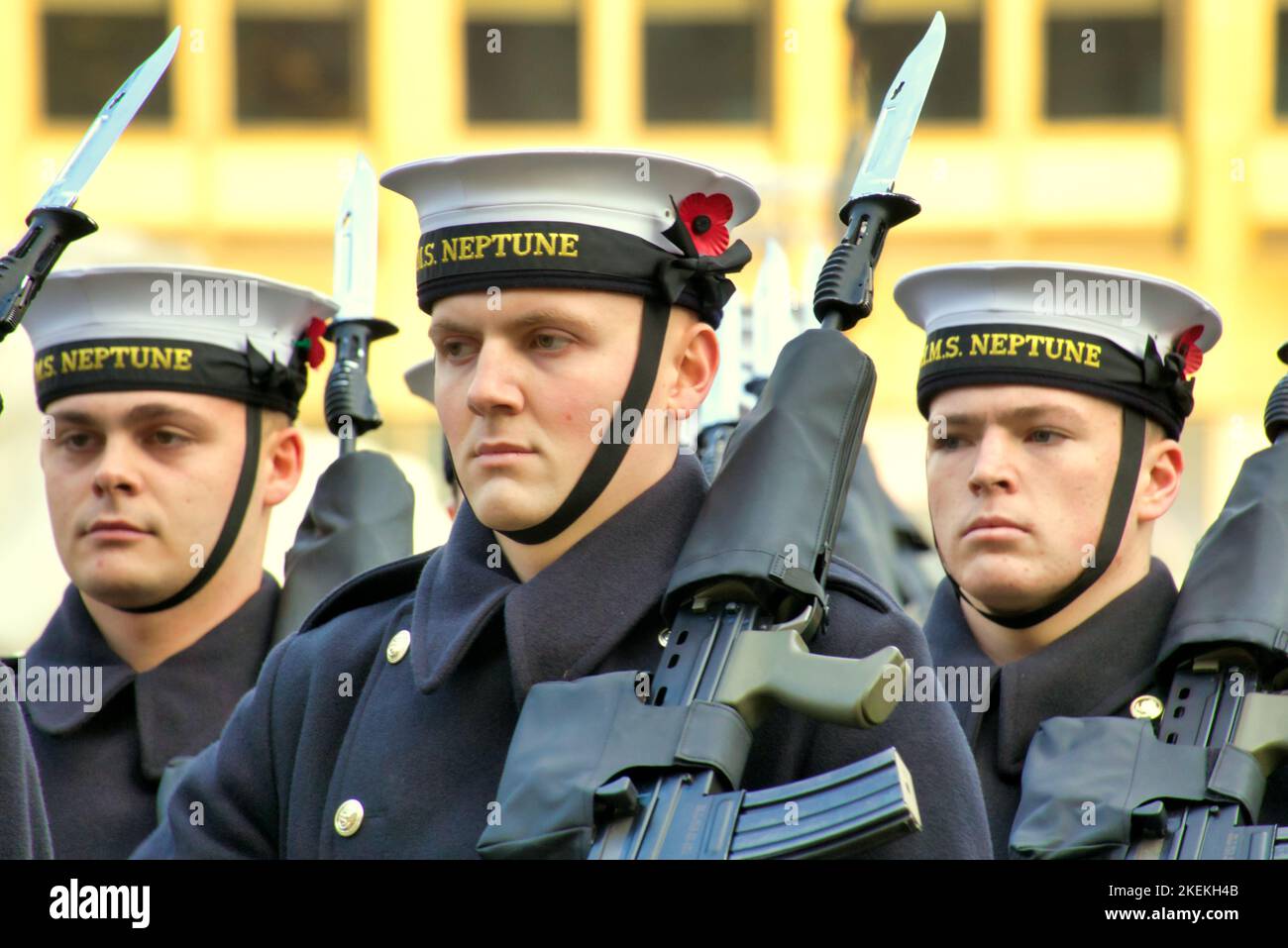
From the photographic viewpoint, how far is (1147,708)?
5078 millimetres

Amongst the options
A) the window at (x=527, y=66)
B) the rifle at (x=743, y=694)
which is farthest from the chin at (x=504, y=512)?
the window at (x=527, y=66)

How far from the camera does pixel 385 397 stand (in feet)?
64.8

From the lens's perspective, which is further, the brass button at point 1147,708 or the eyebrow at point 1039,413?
the eyebrow at point 1039,413

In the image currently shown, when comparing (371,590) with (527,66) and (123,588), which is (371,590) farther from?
(527,66)

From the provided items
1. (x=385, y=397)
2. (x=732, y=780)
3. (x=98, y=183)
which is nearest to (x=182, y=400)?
(x=732, y=780)

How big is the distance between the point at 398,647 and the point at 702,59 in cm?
1826

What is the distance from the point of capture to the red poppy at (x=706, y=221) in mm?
4145

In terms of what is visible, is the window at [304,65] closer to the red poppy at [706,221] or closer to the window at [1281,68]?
the window at [1281,68]

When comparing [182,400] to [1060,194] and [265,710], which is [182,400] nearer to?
[265,710]

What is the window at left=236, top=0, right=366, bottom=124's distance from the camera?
21.7 meters

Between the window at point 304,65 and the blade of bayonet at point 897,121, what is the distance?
57.7ft
